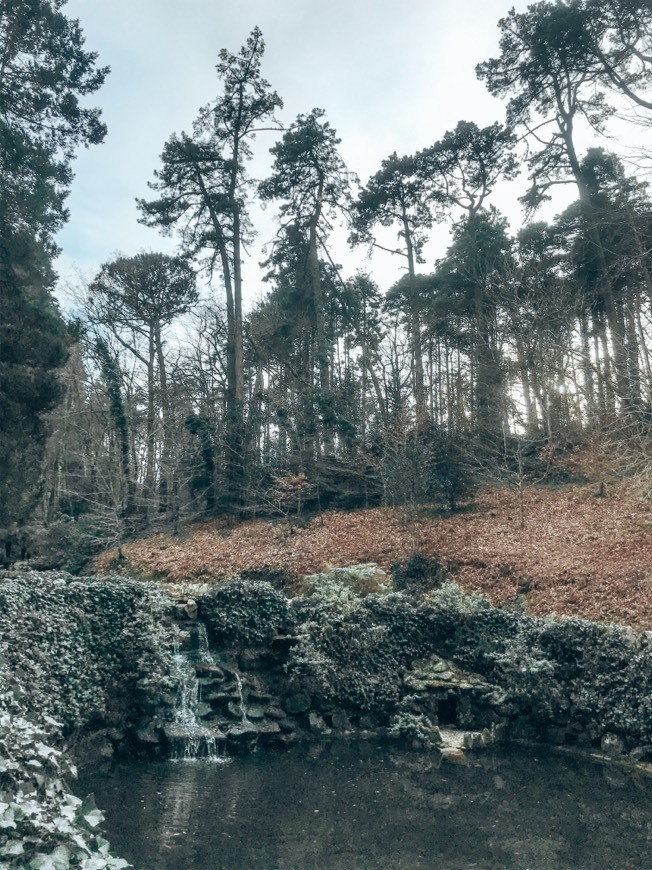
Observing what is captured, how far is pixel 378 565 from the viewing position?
51.3ft

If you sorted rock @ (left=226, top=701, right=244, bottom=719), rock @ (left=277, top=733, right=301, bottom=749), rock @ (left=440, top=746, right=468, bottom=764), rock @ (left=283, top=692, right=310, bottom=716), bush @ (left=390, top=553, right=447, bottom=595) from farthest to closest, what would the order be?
bush @ (left=390, top=553, right=447, bottom=595), rock @ (left=283, top=692, right=310, bottom=716), rock @ (left=226, top=701, right=244, bottom=719), rock @ (left=277, top=733, right=301, bottom=749), rock @ (left=440, top=746, right=468, bottom=764)

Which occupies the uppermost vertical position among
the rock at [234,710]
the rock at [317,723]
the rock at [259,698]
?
the rock at [259,698]

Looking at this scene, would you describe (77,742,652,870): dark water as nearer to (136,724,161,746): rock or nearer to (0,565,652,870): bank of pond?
(0,565,652,870): bank of pond

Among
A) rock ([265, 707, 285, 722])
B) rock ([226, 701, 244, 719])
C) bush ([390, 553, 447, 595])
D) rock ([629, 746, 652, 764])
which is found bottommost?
rock ([629, 746, 652, 764])

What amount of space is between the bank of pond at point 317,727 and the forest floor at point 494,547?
98cm

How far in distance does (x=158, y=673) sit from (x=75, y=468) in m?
16.9

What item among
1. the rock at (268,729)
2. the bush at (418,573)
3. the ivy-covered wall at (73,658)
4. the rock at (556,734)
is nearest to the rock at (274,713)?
the rock at (268,729)

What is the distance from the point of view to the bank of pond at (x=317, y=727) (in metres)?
6.46

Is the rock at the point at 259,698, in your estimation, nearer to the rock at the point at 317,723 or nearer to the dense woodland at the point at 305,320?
the rock at the point at 317,723

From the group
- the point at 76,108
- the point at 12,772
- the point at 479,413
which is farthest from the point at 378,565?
the point at 76,108

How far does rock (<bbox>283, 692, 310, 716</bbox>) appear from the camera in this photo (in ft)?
37.7

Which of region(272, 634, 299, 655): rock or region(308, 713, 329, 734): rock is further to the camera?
region(272, 634, 299, 655): rock

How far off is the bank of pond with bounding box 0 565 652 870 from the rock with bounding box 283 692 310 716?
34mm

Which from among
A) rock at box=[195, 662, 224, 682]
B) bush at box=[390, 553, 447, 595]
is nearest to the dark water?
rock at box=[195, 662, 224, 682]
